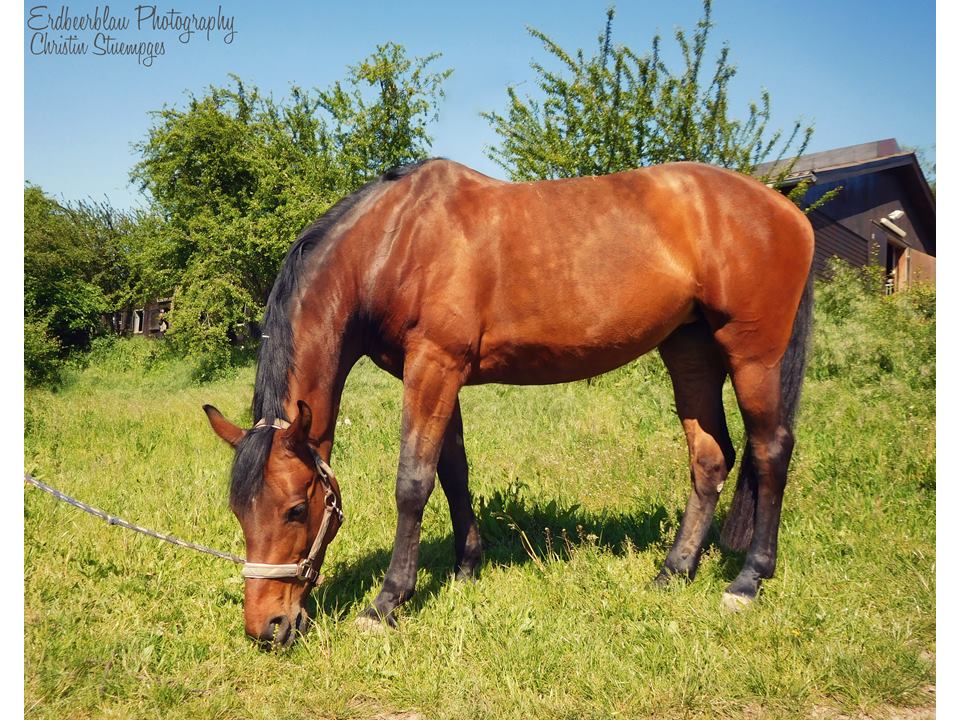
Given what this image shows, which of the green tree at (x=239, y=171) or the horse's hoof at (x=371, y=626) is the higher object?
the green tree at (x=239, y=171)

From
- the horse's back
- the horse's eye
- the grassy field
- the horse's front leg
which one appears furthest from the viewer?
the horse's back

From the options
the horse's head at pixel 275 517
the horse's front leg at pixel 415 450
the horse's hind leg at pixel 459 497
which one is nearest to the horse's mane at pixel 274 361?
the horse's head at pixel 275 517

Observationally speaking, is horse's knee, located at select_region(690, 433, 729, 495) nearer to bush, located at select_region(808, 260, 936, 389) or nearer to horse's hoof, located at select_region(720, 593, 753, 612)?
horse's hoof, located at select_region(720, 593, 753, 612)

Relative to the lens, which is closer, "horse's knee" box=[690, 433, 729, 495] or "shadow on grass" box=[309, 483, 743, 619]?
"shadow on grass" box=[309, 483, 743, 619]

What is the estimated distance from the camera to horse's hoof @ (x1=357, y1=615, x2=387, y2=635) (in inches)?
128

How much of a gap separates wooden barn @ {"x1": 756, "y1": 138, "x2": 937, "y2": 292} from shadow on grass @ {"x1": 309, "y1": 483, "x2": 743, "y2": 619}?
12.3 m

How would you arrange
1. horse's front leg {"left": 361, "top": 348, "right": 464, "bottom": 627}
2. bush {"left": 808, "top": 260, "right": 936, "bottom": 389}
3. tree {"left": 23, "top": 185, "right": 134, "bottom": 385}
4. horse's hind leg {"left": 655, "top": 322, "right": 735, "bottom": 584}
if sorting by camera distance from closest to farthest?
horse's front leg {"left": 361, "top": 348, "right": 464, "bottom": 627}
horse's hind leg {"left": 655, "top": 322, "right": 735, "bottom": 584}
bush {"left": 808, "top": 260, "right": 936, "bottom": 389}
tree {"left": 23, "top": 185, "right": 134, "bottom": 385}

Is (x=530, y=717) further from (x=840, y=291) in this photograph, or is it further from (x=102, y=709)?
(x=840, y=291)

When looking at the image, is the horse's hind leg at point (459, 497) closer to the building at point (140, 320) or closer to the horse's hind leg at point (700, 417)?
the horse's hind leg at point (700, 417)

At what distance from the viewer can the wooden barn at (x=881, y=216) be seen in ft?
51.4

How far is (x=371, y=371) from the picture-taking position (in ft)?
50.2

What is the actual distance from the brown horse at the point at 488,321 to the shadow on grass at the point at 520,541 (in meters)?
0.27

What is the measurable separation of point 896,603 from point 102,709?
386cm

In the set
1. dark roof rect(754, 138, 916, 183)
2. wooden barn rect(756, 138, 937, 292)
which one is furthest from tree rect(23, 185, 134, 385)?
dark roof rect(754, 138, 916, 183)
